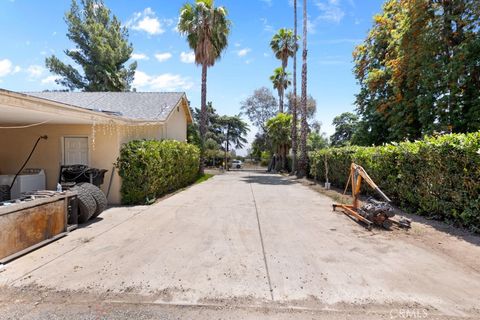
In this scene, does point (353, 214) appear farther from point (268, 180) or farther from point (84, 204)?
point (268, 180)

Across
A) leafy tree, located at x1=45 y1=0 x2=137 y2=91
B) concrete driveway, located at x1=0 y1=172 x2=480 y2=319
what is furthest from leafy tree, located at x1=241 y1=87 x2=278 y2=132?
concrete driveway, located at x1=0 y1=172 x2=480 y2=319

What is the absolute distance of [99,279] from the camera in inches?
140

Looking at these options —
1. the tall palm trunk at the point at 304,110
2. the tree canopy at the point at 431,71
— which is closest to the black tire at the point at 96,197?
the tree canopy at the point at 431,71

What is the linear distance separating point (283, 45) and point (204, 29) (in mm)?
12562

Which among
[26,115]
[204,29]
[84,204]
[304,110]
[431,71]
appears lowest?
[84,204]

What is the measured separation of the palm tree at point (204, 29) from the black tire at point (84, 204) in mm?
13402

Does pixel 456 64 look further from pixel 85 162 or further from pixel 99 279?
pixel 85 162

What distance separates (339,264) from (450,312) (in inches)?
56.0

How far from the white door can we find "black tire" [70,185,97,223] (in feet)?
9.70

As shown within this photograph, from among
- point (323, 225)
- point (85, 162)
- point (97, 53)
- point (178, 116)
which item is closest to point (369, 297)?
point (323, 225)

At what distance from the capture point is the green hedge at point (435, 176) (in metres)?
5.37

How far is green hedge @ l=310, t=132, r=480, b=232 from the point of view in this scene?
5371 millimetres
